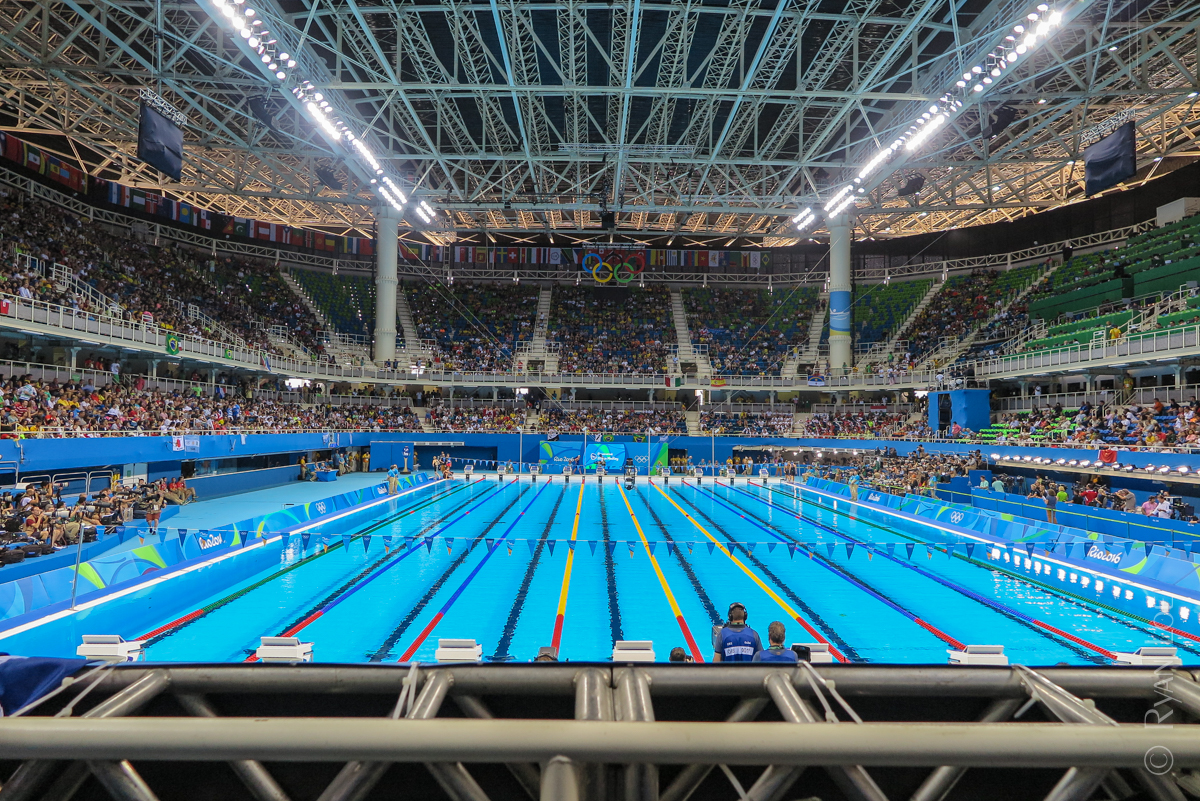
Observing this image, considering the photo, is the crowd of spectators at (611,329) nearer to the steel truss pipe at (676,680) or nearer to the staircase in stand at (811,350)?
the staircase in stand at (811,350)

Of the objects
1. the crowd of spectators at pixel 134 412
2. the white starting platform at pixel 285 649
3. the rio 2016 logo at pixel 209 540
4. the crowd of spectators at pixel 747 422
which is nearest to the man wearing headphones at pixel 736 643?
the white starting platform at pixel 285 649

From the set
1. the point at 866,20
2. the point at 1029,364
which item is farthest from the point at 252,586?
the point at 1029,364

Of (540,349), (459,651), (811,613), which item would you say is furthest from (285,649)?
(540,349)

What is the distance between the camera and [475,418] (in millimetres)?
38406

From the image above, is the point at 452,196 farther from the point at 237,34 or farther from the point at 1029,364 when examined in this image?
the point at 1029,364

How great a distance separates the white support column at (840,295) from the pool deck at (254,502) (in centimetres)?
2734

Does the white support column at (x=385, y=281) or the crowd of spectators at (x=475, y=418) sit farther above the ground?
the white support column at (x=385, y=281)

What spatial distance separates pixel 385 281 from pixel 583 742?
3865 centimetres

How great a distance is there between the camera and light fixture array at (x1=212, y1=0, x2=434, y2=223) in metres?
14.5

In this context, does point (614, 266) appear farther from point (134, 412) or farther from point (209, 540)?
point (209, 540)

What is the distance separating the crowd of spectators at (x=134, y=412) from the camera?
17.0 meters

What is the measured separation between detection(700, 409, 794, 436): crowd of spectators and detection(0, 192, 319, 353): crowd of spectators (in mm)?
25200

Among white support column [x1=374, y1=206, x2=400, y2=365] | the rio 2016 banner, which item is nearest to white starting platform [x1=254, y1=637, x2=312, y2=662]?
the rio 2016 banner

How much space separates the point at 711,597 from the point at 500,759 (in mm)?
10704
